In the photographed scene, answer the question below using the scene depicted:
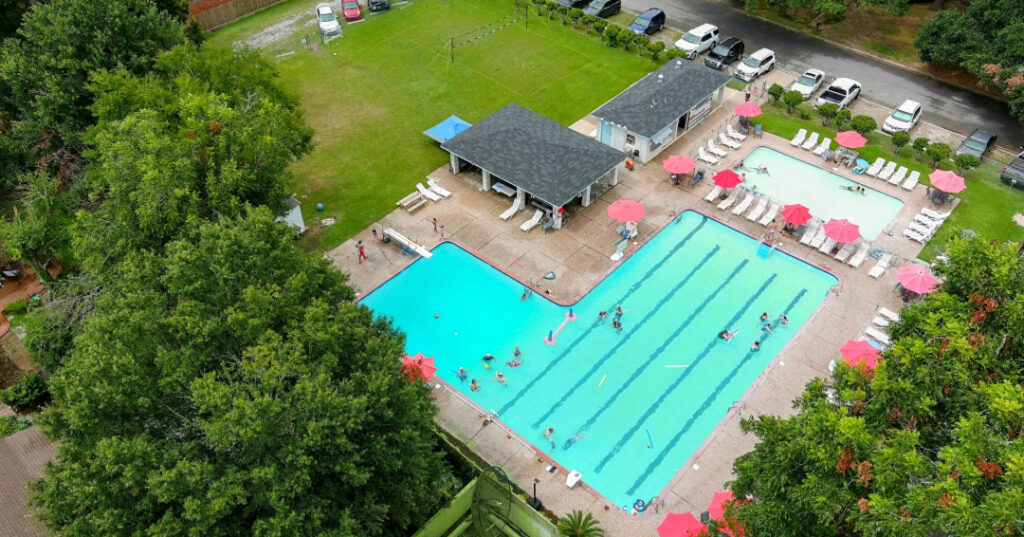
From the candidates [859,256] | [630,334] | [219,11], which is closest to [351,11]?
[219,11]

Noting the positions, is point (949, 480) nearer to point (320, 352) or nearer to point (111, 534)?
point (320, 352)

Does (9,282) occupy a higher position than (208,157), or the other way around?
(208,157)

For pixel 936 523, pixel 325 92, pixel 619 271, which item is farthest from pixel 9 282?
pixel 936 523

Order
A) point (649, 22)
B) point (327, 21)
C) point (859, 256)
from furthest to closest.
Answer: point (327, 21), point (649, 22), point (859, 256)

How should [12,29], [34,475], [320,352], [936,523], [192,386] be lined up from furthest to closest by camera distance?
[12,29] < [34,475] < [320,352] < [192,386] < [936,523]

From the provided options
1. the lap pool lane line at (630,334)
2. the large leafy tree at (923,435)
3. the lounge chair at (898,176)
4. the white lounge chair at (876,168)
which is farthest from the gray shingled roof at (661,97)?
the large leafy tree at (923,435)

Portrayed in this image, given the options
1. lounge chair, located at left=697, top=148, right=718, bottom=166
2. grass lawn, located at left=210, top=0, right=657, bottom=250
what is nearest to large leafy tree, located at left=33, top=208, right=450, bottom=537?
grass lawn, located at left=210, top=0, right=657, bottom=250

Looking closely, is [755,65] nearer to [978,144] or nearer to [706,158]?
[706,158]
